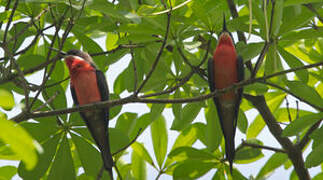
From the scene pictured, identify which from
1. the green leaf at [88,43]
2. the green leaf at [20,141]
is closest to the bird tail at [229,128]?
the green leaf at [88,43]

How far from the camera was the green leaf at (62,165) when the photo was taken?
9.80 ft

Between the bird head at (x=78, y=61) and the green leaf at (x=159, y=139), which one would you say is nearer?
the bird head at (x=78, y=61)

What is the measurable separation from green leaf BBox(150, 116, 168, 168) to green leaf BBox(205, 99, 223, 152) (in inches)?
17.9

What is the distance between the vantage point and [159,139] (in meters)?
3.67

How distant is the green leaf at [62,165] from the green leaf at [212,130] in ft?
3.51

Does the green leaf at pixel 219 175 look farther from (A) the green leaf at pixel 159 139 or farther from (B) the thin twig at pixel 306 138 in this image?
(B) the thin twig at pixel 306 138

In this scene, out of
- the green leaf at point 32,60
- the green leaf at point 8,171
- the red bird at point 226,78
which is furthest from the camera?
the green leaf at point 8,171

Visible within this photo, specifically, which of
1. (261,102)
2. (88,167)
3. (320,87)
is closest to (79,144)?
(88,167)

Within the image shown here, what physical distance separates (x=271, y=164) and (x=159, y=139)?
0.97m

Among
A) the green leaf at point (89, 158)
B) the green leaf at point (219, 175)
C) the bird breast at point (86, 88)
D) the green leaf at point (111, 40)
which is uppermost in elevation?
the green leaf at point (111, 40)

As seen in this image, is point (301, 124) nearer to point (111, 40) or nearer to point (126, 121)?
point (126, 121)

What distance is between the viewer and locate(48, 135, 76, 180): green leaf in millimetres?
2988

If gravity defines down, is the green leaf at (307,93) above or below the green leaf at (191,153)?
above

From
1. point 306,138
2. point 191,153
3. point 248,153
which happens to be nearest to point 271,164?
point 248,153
